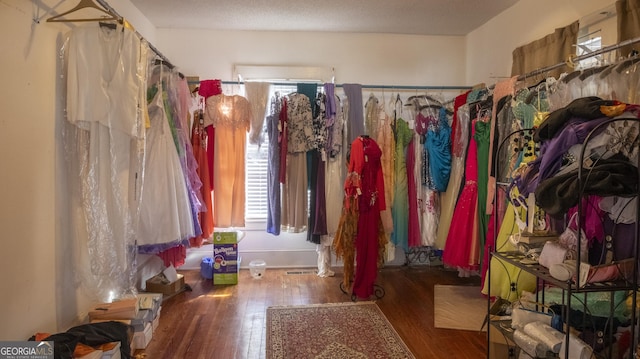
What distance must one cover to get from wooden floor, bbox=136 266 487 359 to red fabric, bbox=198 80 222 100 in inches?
74.4

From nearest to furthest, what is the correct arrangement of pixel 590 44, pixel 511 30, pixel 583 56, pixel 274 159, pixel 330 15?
pixel 583 56 → pixel 590 44 → pixel 511 30 → pixel 330 15 → pixel 274 159

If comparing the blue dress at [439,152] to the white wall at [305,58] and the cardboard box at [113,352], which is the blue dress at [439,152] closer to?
the white wall at [305,58]

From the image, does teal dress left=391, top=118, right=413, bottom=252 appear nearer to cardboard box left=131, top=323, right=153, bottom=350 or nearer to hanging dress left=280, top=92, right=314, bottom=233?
hanging dress left=280, top=92, right=314, bottom=233

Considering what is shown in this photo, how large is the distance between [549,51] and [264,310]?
9.97 feet

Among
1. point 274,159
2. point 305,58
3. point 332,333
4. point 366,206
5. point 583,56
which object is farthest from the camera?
point 305,58

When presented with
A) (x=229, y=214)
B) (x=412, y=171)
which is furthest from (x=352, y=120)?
(x=229, y=214)

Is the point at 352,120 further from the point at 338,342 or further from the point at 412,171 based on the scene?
the point at 338,342

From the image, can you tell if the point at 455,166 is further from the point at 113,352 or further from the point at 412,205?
the point at 113,352

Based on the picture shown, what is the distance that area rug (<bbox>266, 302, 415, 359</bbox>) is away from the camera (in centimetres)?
248

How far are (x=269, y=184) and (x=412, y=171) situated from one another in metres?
1.47

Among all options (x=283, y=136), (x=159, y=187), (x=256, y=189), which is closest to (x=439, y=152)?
(x=283, y=136)

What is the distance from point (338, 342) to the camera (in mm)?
2617

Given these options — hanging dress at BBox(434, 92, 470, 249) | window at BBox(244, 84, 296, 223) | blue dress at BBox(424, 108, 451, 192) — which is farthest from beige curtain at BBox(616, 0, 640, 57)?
window at BBox(244, 84, 296, 223)

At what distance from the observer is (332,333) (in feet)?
9.00
